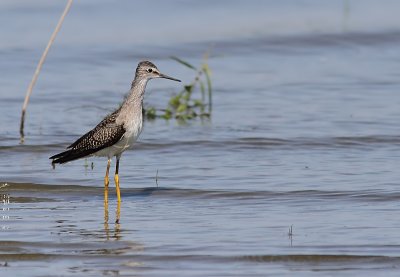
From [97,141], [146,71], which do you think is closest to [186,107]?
[146,71]

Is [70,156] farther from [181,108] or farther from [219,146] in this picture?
[181,108]

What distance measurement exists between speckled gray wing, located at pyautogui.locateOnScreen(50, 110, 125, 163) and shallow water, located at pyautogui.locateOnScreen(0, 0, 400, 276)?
48 cm

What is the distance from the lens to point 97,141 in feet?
39.1

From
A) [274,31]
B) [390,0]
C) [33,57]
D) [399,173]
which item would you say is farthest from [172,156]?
[390,0]

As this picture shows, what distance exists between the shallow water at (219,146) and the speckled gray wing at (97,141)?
1.56 ft

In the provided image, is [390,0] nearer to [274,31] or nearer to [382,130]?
[274,31]

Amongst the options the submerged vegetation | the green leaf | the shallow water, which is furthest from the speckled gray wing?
the green leaf

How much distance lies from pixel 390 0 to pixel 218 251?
16029 millimetres

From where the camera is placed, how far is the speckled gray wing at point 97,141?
11.8m

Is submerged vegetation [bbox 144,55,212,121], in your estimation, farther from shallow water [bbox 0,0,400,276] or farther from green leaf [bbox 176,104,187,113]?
shallow water [bbox 0,0,400,276]

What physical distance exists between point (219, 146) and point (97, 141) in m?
3.10

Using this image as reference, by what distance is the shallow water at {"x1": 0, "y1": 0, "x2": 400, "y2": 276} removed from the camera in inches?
378

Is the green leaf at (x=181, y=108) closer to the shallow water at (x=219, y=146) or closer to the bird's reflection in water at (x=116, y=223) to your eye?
the shallow water at (x=219, y=146)

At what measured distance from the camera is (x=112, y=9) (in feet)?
75.6
